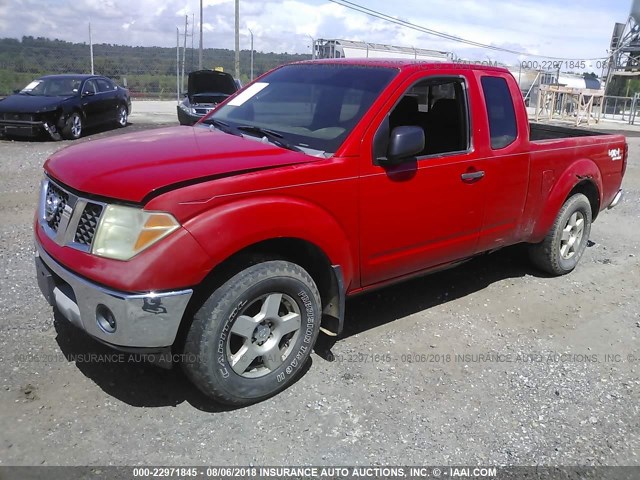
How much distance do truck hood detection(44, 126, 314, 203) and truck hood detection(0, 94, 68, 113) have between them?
1011 centimetres

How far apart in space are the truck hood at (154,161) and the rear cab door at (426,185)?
0.56 metres

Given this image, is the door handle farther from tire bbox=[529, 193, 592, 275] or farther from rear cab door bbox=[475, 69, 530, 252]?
tire bbox=[529, 193, 592, 275]

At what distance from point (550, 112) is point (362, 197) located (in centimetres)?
2612

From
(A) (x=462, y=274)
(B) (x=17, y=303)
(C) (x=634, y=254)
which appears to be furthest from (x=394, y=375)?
(C) (x=634, y=254)

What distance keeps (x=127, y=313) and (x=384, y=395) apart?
62.9 inches

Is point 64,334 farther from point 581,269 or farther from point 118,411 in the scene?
point 581,269

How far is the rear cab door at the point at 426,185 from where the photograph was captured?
3.49 m

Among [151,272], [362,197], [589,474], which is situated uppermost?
[362,197]

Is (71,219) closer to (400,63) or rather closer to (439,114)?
(400,63)

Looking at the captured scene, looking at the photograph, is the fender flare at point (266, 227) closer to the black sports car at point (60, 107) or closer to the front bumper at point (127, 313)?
the front bumper at point (127, 313)

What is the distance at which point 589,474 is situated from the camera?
2793mm

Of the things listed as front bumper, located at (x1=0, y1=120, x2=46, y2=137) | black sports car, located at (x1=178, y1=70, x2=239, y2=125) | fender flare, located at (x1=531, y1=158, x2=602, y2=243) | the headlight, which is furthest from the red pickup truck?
black sports car, located at (x1=178, y1=70, x2=239, y2=125)

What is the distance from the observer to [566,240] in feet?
17.9

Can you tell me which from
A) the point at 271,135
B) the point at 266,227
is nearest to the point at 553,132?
the point at 271,135
